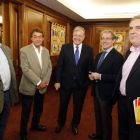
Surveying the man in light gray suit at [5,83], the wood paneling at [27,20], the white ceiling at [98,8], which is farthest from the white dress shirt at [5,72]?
the white ceiling at [98,8]

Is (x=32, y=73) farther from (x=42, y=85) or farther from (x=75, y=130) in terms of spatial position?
(x=75, y=130)

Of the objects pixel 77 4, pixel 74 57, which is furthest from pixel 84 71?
pixel 77 4

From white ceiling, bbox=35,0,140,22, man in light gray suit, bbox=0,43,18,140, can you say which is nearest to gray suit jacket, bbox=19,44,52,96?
man in light gray suit, bbox=0,43,18,140

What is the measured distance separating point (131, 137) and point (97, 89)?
795 millimetres

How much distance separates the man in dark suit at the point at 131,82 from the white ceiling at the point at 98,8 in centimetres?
319

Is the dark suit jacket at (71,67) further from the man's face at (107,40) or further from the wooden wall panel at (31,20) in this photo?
the wooden wall panel at (31,20)

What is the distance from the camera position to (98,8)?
18.8 ft

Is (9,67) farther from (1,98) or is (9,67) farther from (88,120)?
(88,120)

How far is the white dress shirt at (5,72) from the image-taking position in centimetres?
169

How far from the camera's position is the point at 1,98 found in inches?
64.1

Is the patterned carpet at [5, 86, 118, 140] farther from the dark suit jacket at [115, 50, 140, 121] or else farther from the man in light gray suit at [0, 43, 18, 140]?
the dark suit jacket at [115, 50, 140, 121]

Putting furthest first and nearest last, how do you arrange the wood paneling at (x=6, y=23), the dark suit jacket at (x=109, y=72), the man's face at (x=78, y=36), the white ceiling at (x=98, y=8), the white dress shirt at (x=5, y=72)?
the white ceiling at (x=98, y=8), the wood paneling at (x=6, y=23), the man's face at (x=78, y=36), the dark suit jacket at (x=109, y=72), the white dress shirt at (x=5, y=72)

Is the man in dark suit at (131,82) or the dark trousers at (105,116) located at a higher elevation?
the man in dark suit at (131,82)

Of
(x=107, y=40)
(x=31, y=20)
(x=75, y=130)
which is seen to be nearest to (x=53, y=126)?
(x=75, y=130)
